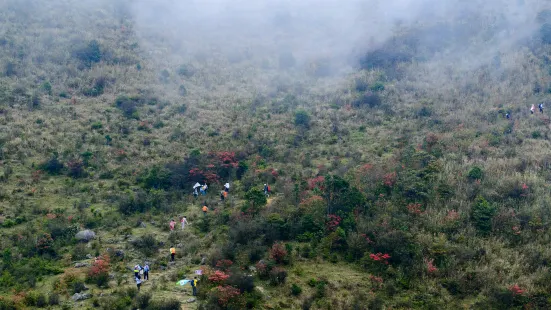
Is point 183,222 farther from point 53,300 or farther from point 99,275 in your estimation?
point 53,300

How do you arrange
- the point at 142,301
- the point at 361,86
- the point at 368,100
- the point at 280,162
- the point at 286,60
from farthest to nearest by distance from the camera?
the point at 286,60, the point at 361,86, the point at 368,100, the point at 280,162, the point at 142,301

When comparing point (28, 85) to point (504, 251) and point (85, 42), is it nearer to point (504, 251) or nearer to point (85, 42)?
point (85, 42)

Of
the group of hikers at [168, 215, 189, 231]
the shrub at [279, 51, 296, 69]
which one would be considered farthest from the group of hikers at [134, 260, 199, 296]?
the shrub at [279, 51, 296, 69]

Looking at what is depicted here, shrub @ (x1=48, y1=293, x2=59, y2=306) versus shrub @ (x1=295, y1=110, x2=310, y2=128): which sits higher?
shrub @ (x1=295, y1=110, x2=310, y2=128)

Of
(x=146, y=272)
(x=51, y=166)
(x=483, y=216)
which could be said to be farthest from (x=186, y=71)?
(x=483, y=216)

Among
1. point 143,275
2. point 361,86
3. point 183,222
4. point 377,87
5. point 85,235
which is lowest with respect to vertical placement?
point 143,275

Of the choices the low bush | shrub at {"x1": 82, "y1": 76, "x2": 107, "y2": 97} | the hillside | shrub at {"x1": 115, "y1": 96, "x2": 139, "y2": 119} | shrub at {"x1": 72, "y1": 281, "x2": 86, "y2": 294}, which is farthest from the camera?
shrub at {"x1": 82, "y1": 76, "x2": 107, "y2": 97}

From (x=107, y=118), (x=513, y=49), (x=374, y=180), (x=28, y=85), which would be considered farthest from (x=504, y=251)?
(x=28, y=85)

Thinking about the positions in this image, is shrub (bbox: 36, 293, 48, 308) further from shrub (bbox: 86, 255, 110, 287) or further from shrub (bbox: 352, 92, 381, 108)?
shrub (bbox: 352, 92, 381, 108)
